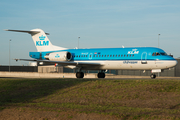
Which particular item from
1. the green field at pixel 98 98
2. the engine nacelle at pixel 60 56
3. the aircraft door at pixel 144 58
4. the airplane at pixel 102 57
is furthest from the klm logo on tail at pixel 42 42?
the aircraft door at pixel 144 58

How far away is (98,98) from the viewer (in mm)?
19375

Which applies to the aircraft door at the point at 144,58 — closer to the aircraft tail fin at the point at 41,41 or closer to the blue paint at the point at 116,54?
the blue paint at the point at 116,54

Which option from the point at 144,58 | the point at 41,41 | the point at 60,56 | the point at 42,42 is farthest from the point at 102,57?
the point at 41,41

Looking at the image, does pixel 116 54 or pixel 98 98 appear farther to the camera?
pixel 116 54

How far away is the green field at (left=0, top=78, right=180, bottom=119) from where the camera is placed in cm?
1483

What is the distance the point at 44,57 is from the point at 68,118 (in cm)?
→ 2756

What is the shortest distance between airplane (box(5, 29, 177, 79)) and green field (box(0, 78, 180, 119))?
32.7 feet

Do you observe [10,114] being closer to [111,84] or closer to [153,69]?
[111,84]

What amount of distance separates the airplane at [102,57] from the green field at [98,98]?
32.7 feet

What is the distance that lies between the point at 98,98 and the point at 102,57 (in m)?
16.6

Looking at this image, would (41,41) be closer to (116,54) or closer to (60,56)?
(60,56)

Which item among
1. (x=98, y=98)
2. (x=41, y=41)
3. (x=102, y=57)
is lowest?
(x=98, y=98)

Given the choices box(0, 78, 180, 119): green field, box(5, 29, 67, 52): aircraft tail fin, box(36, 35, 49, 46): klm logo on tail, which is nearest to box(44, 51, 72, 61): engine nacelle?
box(5, 29, 67, 52): aircraft tail fin

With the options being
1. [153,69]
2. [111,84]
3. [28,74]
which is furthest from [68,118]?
[28,74]
